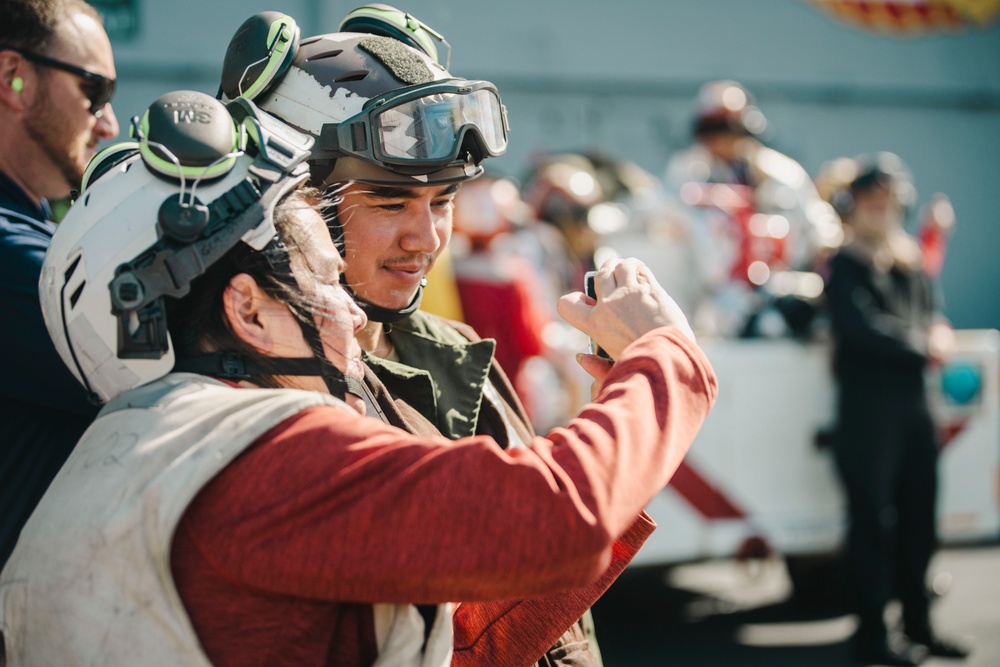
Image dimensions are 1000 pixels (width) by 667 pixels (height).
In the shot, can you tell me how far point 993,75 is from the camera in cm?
1373

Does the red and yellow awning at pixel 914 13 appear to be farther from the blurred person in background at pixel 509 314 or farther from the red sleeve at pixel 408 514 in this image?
the red sleeve at pixel 408 514

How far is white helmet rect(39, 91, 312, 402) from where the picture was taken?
139cm

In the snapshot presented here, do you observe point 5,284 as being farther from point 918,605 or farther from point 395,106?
point 918,605

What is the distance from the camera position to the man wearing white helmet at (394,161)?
1.90 m

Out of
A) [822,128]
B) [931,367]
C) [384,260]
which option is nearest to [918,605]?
[931,367]

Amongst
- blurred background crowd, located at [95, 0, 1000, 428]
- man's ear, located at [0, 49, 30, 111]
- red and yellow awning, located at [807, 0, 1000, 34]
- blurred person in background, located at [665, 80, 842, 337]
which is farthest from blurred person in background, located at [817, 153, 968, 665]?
red and yellow awning, located at [807, 0, 1000, 34]

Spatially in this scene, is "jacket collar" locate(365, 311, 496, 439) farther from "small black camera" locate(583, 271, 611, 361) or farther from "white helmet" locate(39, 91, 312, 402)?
"white helmet" locate(39, 91, 312, 402)

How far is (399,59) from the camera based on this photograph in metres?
1.97

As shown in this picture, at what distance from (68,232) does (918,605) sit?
492cm

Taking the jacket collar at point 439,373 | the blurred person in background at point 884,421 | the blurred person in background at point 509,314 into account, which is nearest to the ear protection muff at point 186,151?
the jacket collar at point 439,373

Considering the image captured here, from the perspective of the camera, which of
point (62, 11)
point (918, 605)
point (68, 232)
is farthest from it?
point (918, 605)

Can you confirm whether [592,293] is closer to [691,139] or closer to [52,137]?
[52,137]

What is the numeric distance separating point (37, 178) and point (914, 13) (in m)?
13.3

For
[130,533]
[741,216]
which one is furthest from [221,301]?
[741,216]
